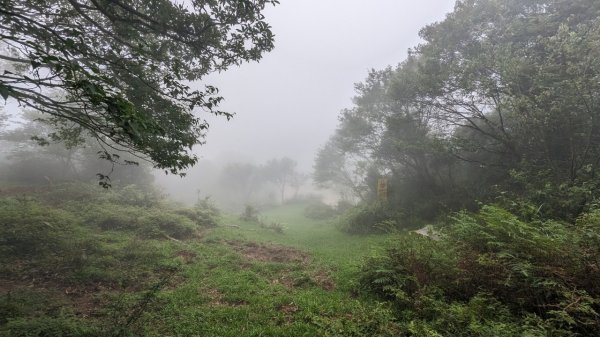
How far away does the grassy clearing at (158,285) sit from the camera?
643 cm

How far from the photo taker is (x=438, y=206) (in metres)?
19.5

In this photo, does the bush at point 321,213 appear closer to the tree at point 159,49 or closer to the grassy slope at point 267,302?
the grassy slope at point 267,302

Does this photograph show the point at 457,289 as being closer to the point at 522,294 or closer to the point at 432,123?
the point at 522,294

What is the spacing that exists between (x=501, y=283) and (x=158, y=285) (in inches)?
318

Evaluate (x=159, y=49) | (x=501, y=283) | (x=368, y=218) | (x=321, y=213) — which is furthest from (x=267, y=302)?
(x=321, y=213)

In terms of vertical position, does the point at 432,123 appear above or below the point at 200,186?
above

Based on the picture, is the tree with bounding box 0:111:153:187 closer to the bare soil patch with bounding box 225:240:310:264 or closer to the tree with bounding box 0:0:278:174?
the bare soil patch with bounding box 225:240:310:264

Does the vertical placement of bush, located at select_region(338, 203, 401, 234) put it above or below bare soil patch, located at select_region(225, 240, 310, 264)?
above

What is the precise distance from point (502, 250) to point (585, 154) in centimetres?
957

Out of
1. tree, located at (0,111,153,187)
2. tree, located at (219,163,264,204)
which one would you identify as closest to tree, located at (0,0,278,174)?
tree, located at (0,111,153,187)

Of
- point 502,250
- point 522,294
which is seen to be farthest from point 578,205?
point 522,294

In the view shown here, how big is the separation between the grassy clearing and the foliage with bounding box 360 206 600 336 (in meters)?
1.12

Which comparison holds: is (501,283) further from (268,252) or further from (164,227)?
(164,227)

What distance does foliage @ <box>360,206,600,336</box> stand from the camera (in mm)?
4980
